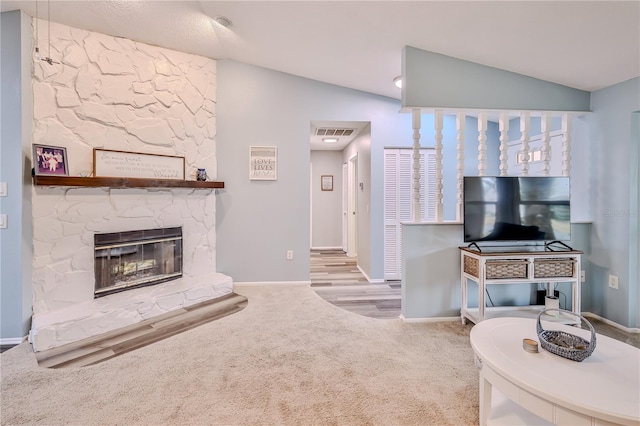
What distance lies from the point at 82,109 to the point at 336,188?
497cm

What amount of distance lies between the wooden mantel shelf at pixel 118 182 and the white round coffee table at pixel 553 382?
307 cm

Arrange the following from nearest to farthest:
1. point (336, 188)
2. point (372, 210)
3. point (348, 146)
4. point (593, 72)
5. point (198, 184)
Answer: point (593, 72)
point (198, 184)
point (372, 210)
point (348, 146)
point (336, 188)

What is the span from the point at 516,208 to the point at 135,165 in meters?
3.77

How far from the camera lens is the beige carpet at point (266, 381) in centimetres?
162

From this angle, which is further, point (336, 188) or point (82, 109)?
point (336, 188)

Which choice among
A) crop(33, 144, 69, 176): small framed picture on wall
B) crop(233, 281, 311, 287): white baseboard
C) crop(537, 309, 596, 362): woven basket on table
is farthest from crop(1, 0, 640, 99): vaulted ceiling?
crop(233, 281, 311, 287): white baseboard

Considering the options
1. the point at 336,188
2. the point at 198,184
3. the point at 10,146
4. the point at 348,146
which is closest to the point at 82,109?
the point at 10,146

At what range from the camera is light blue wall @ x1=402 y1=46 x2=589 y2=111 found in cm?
276

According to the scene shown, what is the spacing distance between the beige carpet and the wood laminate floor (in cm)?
47

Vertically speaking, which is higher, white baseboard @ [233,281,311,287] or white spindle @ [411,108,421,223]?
white spindle @ [411,108,421,223]

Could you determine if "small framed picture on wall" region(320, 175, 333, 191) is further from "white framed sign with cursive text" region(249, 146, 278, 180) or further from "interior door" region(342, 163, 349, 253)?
"white framed sign with cursive text" region(249, 146, 278, 180)

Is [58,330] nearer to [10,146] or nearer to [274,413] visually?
[10,146]

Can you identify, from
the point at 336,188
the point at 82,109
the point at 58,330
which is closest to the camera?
the point at 58,330

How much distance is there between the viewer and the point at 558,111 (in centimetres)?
293
